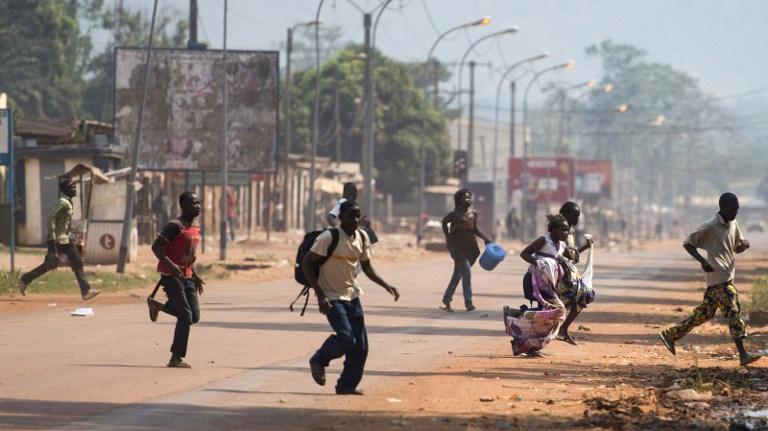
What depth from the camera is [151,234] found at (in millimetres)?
46344

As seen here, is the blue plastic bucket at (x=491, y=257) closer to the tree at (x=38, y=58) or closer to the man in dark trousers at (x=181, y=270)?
the man in dark trousers at (x=181, y=270)

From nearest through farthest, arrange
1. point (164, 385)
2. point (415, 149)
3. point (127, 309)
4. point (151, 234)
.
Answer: point (164, 385) < point (127, 309) < point (151, 234) < point (415, 149)

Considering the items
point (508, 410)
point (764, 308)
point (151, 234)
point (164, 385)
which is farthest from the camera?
point (151, 234)

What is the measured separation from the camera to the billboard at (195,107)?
40.9 meters

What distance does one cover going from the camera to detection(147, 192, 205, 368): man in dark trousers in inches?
526

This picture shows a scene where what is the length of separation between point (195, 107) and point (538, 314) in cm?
2690

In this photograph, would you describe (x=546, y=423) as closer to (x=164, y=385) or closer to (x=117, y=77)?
(x=164, y=385)

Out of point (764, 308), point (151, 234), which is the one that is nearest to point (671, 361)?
point (764, 308)

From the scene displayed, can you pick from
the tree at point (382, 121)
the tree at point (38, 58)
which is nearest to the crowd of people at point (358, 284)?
the tree at point (38, 58)

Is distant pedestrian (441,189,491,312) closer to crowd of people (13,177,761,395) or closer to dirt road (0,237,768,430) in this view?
dirt road (0,237,768,430)

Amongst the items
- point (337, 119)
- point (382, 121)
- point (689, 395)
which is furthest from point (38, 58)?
point (689, 395)

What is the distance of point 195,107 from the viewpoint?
41062 mm

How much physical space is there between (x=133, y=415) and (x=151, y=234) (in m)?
36.2

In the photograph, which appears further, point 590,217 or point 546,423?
point 590,217
